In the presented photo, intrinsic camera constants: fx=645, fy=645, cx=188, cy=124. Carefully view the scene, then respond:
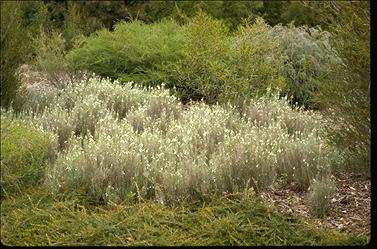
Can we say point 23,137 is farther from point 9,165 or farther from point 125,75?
point 125,75

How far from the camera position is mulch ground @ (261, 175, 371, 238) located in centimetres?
534

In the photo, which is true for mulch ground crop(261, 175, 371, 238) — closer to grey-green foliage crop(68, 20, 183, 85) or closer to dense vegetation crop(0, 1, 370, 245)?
dense vegetation crop(0, 1, 370, 245)

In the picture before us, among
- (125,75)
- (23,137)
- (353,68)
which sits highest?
(353,68)

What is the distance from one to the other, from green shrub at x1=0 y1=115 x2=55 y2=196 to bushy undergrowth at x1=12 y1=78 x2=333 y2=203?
16 centimetres

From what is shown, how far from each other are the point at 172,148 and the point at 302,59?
448cm

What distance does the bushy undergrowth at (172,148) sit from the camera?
5711mm

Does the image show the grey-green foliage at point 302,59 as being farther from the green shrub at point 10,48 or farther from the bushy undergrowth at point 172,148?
the green shrub at point 10,48

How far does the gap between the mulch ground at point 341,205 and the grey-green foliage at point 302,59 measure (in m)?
3.61

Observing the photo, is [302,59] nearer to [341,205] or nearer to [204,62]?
[204,62]

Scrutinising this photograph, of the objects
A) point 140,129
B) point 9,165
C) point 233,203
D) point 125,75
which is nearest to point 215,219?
point 233,203

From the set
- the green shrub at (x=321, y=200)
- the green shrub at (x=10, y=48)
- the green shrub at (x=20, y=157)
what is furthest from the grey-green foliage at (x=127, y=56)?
the green shrub at (x=321, y=200)

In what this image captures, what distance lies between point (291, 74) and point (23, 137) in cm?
556

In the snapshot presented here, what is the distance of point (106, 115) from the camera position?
24.5 ft

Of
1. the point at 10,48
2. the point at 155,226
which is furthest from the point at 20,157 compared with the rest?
the point at 10,48
